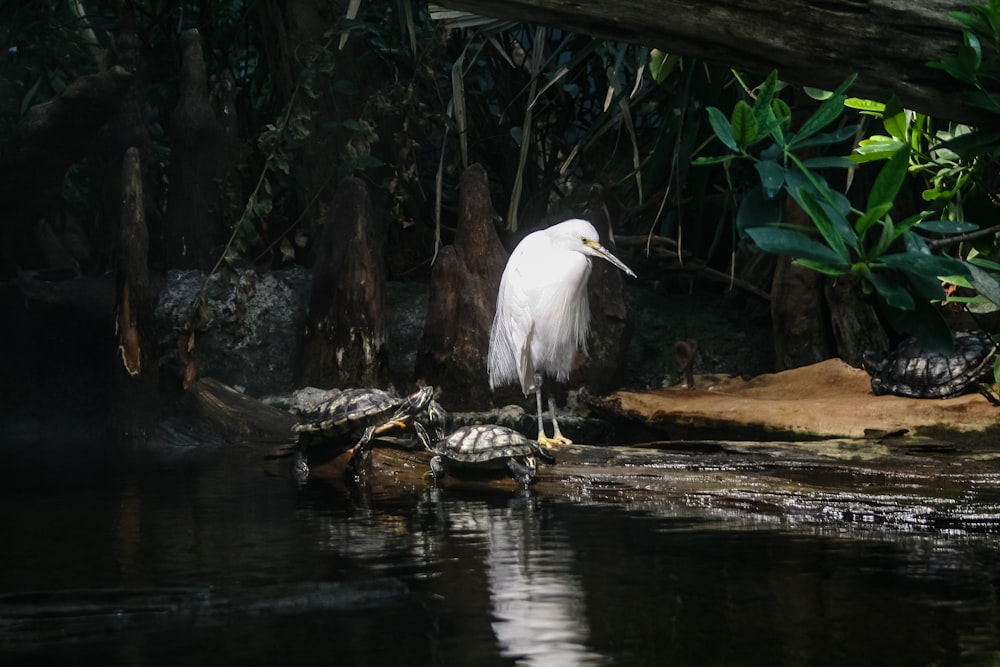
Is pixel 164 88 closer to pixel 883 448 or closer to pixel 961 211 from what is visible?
A: pixel 883 448

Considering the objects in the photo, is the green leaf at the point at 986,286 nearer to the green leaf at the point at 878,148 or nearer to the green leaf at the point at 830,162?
the green leaf at the point at 830,162

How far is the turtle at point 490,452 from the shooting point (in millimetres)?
5367

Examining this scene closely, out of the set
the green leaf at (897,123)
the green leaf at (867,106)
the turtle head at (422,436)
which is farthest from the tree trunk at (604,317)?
the green leaf at (897,123)

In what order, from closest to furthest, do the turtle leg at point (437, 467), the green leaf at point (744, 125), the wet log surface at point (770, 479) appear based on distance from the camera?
the green leaf at point (744, 125) → the wet log surface at point (770, 479) → the turtle leg at point (437, 467)

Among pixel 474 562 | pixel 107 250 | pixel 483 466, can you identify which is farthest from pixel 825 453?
pixel 107 250

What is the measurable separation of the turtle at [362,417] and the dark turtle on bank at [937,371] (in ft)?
8.16

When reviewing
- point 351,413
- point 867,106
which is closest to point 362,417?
point 351,413

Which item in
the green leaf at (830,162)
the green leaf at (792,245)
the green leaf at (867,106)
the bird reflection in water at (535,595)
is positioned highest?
the green leaf at (867,106)

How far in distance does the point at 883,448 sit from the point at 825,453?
0.28 metres

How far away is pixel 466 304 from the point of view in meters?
8.45

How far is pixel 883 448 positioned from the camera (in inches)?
209

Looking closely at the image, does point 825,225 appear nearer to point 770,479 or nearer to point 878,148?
point 878,148

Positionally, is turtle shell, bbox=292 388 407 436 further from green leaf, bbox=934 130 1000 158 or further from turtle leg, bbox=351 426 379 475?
green leaf, bbox=934 130 1000 158

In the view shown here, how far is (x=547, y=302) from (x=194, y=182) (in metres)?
4.34
